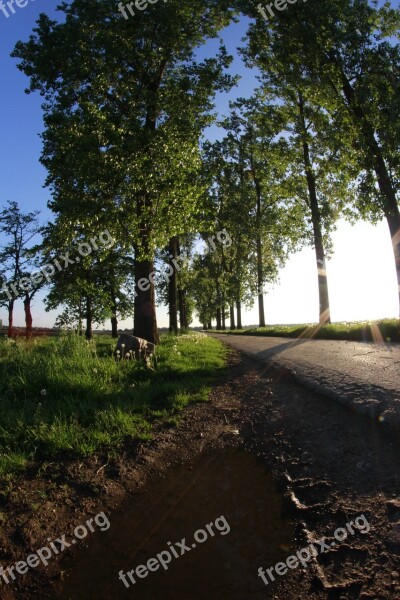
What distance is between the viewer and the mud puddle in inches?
107

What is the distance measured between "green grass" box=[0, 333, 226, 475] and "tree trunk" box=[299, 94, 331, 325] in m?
14.9

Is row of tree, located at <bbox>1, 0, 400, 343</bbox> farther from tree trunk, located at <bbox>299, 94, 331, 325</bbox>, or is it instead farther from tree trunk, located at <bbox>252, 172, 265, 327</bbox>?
→ tree trunk, located at <bbox>252, 172, 265, 327</bbox>

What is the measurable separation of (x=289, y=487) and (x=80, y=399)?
13.0 feet

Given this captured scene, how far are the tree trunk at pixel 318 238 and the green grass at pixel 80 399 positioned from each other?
14.9 m

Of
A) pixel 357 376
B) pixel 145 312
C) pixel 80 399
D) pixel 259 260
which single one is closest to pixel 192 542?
pixel 80 399

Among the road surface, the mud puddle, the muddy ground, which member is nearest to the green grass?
the muddy ground

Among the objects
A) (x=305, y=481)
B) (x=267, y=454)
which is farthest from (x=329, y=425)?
(x=305, y=481)

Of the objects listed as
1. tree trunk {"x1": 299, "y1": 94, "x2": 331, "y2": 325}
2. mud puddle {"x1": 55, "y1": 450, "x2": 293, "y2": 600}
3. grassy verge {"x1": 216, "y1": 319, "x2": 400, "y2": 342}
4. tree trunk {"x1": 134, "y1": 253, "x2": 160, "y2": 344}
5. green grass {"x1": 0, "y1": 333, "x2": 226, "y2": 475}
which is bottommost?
mud puddle {"x1": 55, "y1": 450, "x2": 293, "y2": 600}

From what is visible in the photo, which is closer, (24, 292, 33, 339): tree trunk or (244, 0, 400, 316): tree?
(244, 0, 400, 316): tree

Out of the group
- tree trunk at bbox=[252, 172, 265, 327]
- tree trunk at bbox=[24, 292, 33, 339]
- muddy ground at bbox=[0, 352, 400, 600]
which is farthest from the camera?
tree trunk at bbox=[24, 292, 33, 339]

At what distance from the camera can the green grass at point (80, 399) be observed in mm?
4789

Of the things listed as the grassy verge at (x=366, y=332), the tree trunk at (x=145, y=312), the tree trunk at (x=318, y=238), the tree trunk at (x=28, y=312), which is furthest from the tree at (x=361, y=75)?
the tree trunk at (x=28, y=312)

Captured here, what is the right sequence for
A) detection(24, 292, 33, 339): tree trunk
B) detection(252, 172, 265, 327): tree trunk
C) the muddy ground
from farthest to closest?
detection(24, 292, 33, 339): tree trunk → detection(252, 172, 265, 327): tree trunk → the muddy ground

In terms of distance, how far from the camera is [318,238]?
23.8 m
